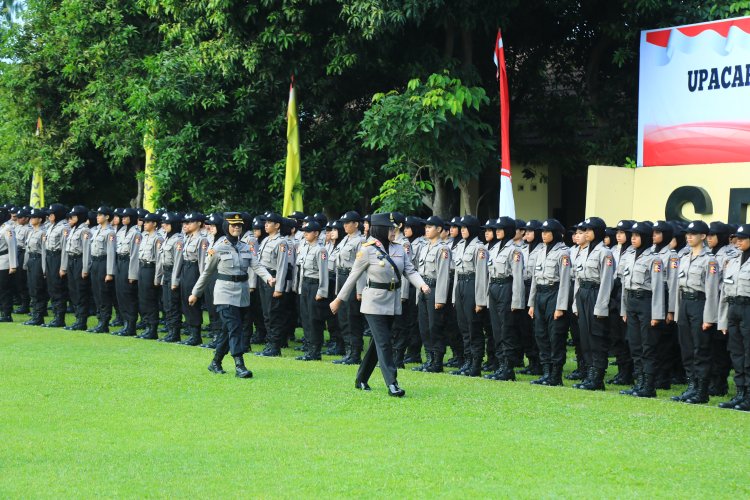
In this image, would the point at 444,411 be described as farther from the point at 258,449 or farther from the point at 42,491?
the point at 42,491

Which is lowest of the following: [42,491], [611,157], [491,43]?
[42,491]

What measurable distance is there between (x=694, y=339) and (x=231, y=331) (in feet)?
15.9

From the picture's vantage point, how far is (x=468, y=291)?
514 inches

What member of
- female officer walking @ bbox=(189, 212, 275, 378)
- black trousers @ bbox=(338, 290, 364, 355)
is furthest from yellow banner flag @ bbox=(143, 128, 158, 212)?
female officer walking @ bbox=(189, 212, 275, 378)

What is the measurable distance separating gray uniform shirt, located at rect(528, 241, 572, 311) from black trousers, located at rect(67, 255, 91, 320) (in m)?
8.07

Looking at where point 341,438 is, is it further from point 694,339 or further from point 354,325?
point 354,325

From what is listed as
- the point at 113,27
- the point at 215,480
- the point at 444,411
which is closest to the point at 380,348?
the point at 444,411

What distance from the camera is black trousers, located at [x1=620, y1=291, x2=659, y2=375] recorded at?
1147 centimetres

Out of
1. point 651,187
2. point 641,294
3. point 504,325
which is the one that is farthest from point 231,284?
point 651,187

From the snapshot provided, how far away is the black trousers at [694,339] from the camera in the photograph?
11.1m

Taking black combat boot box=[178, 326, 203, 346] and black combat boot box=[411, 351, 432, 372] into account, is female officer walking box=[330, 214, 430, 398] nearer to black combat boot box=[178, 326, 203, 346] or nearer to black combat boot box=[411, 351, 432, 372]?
black combat boot box=[411, 351, 432, 372]

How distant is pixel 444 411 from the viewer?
32.1 feet

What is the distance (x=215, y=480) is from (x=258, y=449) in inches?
38.0

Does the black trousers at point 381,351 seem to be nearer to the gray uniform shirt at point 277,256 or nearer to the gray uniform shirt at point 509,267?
the gray uniform shirt at point 509,267
